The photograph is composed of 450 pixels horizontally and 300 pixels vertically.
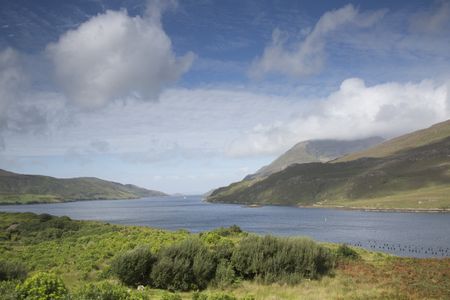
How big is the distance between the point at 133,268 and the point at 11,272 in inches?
277

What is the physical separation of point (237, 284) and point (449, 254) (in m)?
71.9

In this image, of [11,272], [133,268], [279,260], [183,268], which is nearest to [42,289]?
[133,268]

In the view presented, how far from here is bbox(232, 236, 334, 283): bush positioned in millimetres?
24594

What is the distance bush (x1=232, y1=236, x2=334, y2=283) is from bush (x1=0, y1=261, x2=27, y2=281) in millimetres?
13056

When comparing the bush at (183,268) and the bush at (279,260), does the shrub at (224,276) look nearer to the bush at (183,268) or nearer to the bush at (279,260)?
the bush at (183,268)

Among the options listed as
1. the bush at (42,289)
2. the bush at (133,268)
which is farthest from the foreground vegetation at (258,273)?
the bush at (42,289)

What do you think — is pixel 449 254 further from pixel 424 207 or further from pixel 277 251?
pixel 424 207

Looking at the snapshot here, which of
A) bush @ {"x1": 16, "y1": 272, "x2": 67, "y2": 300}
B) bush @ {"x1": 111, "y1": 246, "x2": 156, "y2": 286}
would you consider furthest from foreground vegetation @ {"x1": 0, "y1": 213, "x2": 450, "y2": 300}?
bush @ {"x1": 16, "y1": 272, "x2": 67, "y2": 300}

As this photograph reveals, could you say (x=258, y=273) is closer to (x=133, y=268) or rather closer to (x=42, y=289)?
(x=133, y=268)

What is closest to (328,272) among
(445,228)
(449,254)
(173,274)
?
(173,274)

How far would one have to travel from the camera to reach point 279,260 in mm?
24906

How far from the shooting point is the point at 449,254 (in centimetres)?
7819

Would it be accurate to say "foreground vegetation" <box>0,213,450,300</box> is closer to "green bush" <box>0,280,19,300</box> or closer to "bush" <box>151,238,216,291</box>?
"bush" <box>151,238,216,291</box>

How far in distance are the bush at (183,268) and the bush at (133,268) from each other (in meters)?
0.77
